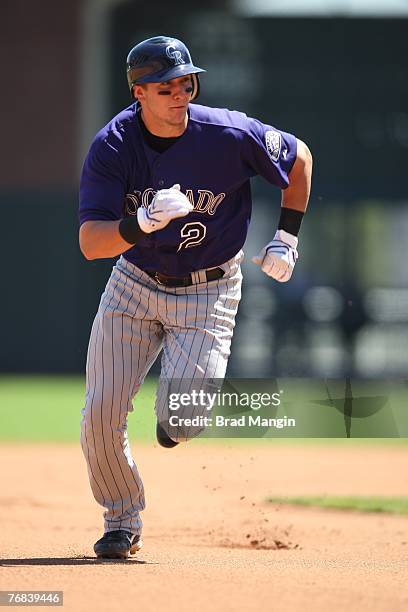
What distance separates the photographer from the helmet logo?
15.4 ft

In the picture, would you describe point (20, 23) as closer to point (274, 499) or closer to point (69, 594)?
point (274, 499)

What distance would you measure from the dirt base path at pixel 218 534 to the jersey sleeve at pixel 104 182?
1.31m

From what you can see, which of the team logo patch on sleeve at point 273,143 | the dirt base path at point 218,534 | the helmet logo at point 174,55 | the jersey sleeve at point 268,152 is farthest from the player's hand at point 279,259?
the dirt base path at point 218,534

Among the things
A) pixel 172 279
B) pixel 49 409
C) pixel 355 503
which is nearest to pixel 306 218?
pixel 49 409

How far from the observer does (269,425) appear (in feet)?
19.3

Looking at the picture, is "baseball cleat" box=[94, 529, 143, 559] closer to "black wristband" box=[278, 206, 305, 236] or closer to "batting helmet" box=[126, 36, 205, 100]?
"black wristband" box=[278, 206, 305, 236]

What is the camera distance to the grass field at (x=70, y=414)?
8.34 meters

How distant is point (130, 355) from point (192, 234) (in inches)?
21.1

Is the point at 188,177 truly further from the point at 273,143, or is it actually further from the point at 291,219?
the point at 291,219

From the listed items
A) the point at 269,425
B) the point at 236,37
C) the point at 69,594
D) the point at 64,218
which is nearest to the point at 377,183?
the point at 236,37

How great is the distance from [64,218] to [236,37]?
3.26 meters

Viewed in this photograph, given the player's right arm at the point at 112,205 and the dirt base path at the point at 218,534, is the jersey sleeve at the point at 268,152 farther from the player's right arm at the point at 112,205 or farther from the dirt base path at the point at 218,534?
the dirt base path at the point at 218,534

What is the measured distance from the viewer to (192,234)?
475 centimetres

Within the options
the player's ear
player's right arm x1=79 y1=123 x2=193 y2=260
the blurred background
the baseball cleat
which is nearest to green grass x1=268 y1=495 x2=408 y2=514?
the baseball cleat
